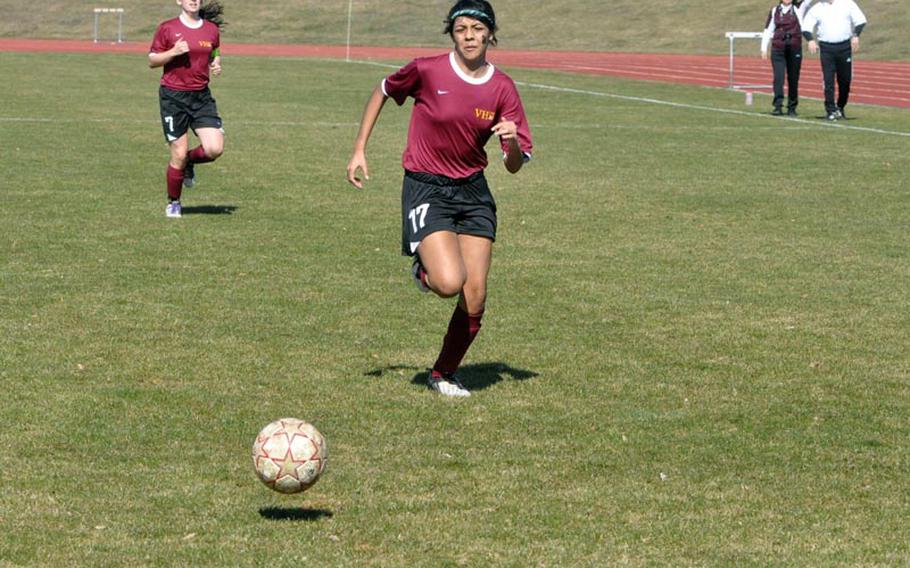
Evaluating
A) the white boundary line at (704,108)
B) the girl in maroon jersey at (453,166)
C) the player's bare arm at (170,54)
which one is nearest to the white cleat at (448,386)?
the girl in maroon jersey at (453,166)

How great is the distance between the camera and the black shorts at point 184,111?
1566 centimetres

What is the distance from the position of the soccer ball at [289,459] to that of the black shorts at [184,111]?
953cm

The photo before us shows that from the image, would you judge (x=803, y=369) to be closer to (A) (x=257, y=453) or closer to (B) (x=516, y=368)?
(B) (x=516, y=368)

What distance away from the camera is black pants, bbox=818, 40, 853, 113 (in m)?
27.5

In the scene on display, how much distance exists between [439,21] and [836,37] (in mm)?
41234

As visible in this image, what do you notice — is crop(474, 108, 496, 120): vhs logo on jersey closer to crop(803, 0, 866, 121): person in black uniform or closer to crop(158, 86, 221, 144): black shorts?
crop(158, 86, 221, 144): black shorts

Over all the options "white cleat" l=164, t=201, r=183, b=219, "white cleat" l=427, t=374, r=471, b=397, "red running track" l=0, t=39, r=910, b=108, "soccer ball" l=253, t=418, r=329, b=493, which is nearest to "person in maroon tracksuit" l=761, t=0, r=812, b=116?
"red running track" l=0, t=39, r=910, b=108

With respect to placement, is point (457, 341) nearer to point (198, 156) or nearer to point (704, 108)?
point (198, 156)

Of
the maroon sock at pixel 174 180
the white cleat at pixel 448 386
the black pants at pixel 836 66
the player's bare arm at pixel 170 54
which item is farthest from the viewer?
the black pants at pixel 836 66

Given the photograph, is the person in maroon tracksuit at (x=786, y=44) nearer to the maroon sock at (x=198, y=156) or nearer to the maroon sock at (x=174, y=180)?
the maroon sock at (x=198, y=156)

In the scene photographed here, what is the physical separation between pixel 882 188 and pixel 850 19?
9.90m

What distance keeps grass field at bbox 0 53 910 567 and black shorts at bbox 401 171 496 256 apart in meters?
0.89

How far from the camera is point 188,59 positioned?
15656 mm

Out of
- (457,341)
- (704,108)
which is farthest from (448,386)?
(704,108)
